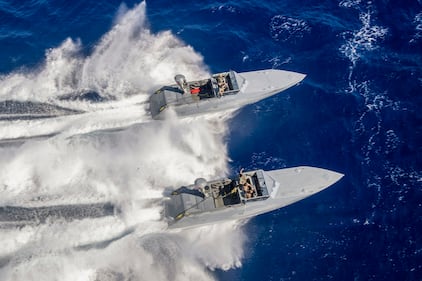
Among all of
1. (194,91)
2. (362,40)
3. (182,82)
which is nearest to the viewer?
(182,82)

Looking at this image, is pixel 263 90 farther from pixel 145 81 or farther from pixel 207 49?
pixel 145 81

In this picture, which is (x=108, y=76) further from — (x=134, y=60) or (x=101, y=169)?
(x=101, y=169)

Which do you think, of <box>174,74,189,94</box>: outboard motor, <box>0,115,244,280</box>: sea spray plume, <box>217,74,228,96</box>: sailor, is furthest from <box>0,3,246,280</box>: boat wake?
<box>174,74,189,94</box>: outboard motor

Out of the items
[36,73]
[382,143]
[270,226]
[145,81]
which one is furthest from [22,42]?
[382,143]

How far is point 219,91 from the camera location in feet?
131

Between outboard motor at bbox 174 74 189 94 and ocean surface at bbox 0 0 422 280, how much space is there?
10.4 feet

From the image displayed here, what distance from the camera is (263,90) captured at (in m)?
41.1

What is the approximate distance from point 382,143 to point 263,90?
486 inches

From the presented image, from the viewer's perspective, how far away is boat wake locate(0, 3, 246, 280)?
99.5 ft

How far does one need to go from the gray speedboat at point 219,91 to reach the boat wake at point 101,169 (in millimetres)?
1302

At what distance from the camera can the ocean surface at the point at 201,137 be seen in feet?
103

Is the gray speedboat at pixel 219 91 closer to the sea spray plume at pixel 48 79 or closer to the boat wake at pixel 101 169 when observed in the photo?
the boat wake at pixel 101 169

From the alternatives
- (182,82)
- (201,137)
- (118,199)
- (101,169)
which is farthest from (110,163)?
(182,82)

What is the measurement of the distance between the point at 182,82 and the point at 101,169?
1140 cm
